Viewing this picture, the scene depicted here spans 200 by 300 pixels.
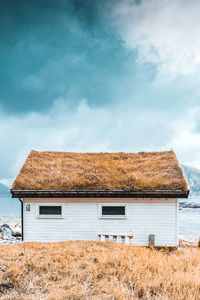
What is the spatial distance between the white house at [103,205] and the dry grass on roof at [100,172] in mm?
47

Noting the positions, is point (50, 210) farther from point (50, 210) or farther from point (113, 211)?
point (113, 211)

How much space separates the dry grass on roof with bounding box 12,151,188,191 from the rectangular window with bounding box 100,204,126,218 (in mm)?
906

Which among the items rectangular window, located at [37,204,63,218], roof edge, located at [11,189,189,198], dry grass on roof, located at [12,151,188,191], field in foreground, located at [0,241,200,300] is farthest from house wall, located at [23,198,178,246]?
field in foreground, located at [0,241,200,300]

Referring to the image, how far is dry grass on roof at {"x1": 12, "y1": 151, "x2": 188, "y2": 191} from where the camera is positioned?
10.7m

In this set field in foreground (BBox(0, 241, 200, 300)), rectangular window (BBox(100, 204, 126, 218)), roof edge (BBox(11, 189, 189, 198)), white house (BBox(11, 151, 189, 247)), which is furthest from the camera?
rectangular window (BBox(100, 204, 126, 218))

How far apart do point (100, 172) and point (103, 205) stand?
179cm

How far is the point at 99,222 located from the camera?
1073 centimetres

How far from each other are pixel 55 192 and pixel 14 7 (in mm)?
15001

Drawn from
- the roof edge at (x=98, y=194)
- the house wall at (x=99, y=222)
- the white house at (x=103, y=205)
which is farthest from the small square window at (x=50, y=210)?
the roof edge at (x=98, y=194)

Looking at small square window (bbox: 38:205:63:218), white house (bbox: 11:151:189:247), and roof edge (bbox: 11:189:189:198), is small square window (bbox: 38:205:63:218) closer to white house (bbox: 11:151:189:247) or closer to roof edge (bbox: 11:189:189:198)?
white house (bbox: 11:151:189:247)

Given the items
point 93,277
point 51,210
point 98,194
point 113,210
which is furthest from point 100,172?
point 93,277

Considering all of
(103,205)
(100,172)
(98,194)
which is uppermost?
(100,172)

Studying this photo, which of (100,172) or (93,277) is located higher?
(100,172)

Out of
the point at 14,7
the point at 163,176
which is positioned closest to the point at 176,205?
the point at 163,176
